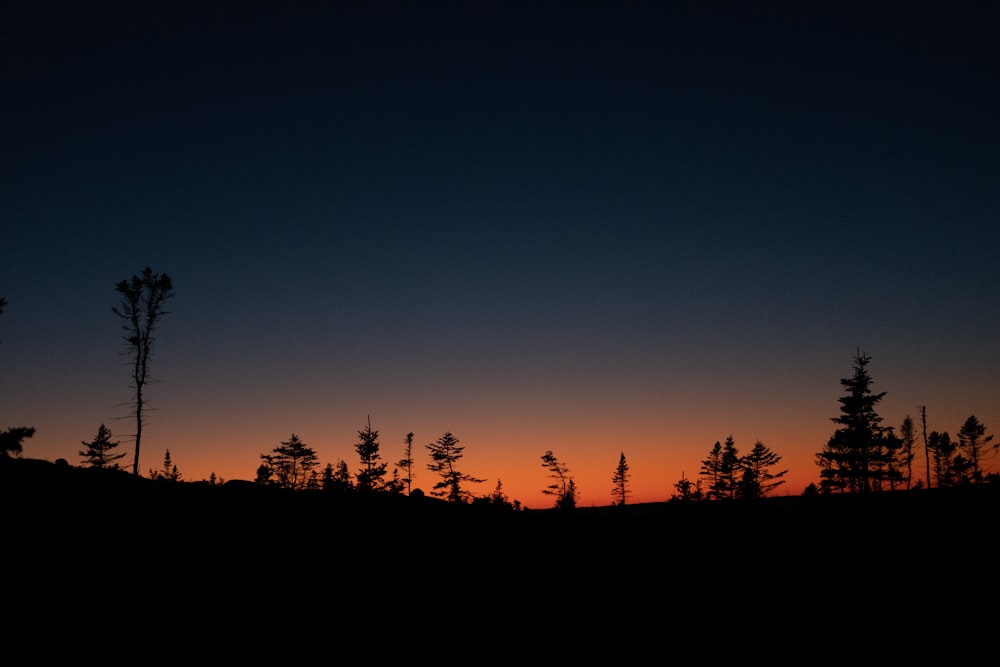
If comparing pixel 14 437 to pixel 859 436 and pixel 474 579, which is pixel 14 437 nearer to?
pixel 474 579

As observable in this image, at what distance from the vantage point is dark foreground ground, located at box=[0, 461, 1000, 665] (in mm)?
14641

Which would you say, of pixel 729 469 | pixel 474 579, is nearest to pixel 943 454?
pixel 729 469

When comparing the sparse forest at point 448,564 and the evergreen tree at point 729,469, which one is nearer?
the sparse forest at point 448,564

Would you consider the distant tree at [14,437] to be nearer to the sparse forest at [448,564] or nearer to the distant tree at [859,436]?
the sparse forest at [448,564]

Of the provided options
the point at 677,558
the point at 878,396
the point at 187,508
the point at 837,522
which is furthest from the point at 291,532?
the point at 878,396

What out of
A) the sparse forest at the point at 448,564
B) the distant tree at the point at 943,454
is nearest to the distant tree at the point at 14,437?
the sparse forest at the point at 448,564

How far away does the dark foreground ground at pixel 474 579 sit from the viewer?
14641 millimetres

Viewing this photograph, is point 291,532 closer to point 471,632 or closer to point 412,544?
point 412,544

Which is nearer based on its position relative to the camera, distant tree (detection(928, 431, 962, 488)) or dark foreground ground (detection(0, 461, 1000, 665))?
dark foreground ground (detection(0, 461, 1000, 665))

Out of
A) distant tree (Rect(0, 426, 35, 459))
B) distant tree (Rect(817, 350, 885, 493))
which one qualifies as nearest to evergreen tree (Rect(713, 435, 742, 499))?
distant tree (Rect(817, 350, 885, 493))

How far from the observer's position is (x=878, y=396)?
51.2 metres

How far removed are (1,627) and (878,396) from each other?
2258 inches

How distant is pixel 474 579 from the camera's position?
741 inches

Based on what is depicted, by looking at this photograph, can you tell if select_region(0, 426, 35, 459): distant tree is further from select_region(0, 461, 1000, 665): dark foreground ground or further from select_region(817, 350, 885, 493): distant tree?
select_region(817, 350, 885, 493): distant tree
